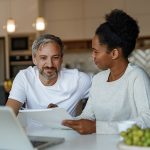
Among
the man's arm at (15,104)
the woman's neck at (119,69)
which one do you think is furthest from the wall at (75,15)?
the woman's neck at (119,69)

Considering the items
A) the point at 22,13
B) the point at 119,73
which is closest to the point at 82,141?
the point at 119,73

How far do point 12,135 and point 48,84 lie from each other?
0.91 metres

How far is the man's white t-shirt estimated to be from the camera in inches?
80.3

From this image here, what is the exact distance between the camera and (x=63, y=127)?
1713 mm

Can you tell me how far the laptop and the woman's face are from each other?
1.90 ft

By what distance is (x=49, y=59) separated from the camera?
6.52 ft

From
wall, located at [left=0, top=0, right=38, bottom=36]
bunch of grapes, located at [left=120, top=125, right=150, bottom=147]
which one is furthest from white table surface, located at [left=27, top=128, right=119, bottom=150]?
wall, located at [left=0, top=0, right=38, bottom=36]

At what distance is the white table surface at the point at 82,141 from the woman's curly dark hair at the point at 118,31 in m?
0.45

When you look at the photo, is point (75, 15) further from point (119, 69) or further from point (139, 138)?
point (139, 138)

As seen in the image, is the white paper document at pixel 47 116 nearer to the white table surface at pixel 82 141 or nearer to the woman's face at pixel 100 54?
the white table surface at pixel 82 141

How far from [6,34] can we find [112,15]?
4835mm

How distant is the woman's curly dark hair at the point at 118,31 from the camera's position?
1.71 m

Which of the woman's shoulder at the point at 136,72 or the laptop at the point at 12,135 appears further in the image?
the woman's shoulder at the point at 136,72

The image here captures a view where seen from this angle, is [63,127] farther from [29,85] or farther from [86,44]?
[86,44]
